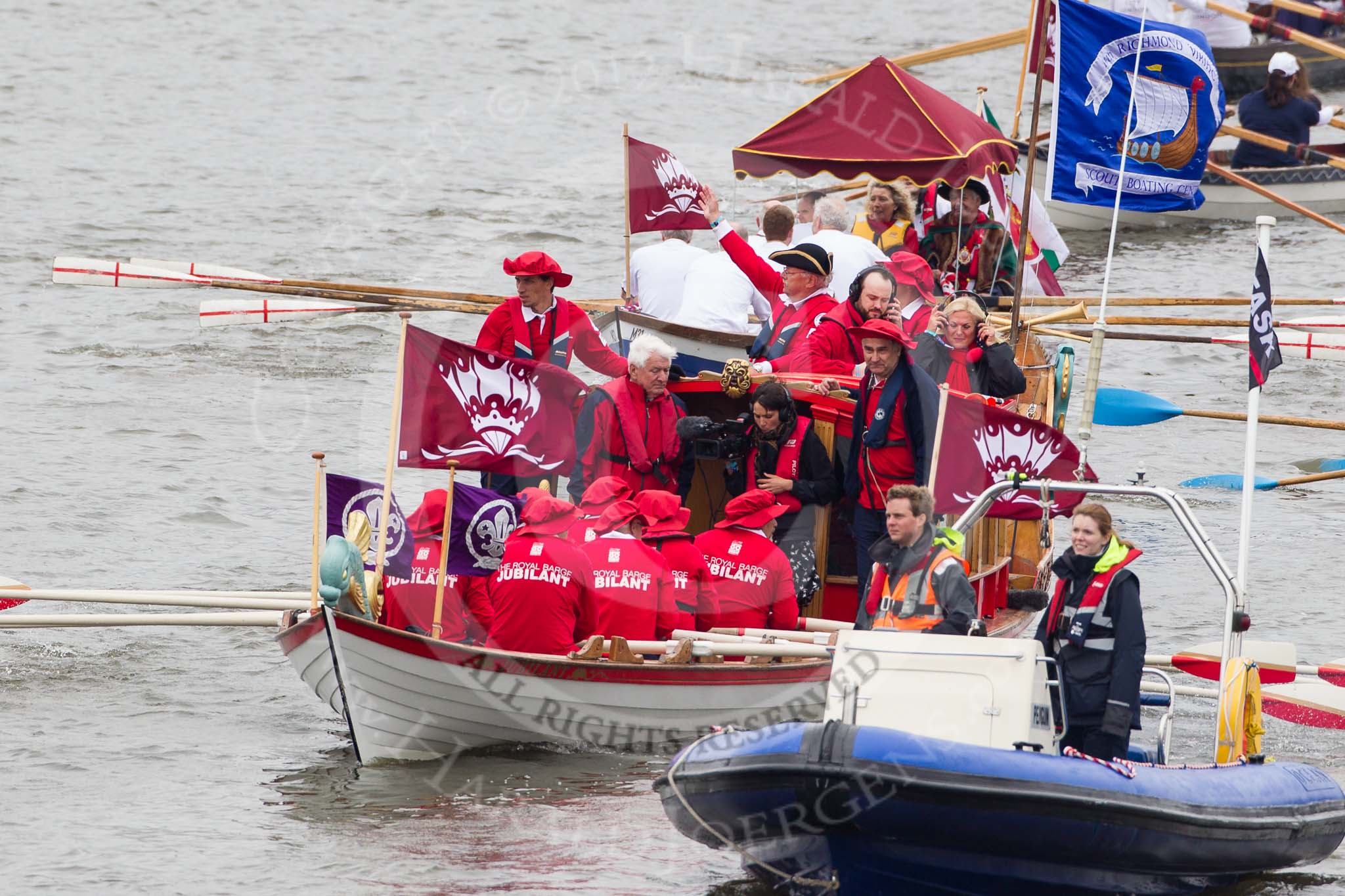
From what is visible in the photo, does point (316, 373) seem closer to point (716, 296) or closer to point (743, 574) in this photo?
point (716, 296)

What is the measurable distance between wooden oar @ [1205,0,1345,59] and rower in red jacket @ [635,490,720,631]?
16.5m

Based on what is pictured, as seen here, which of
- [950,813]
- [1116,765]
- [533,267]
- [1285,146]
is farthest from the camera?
[1285,146]

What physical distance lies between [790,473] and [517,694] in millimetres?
2036

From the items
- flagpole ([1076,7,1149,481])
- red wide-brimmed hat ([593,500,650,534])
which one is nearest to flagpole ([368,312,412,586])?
red wide-brimmed hat ([593,500,650,534])

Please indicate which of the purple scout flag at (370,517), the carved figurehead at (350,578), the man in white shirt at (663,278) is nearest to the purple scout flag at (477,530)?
the purple scout flag at (370,517)

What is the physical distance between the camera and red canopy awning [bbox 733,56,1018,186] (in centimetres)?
1330

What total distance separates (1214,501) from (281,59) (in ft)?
68.4

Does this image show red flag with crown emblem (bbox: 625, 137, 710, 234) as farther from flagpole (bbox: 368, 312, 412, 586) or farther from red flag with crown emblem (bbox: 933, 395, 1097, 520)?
red flag with crown emblem (bbox: 933, 395, 1097, 520)

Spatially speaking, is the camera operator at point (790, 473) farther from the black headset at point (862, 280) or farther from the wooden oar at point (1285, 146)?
the wooden oar at point (1285, 146)

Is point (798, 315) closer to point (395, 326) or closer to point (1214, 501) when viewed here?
point (1214, 501)

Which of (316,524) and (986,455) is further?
(986,455)

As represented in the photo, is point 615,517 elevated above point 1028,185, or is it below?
below

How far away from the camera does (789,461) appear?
10523 mm

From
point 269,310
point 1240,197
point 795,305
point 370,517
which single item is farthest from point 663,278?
point 1240,197
